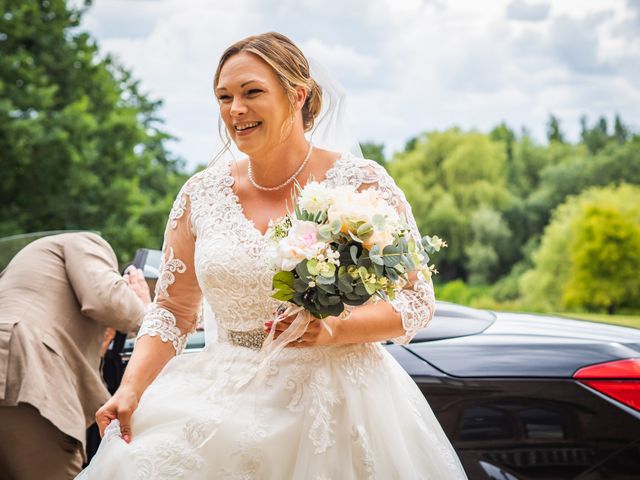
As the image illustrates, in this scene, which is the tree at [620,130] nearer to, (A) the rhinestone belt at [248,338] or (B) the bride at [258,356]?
(B) the bride at [258,356]

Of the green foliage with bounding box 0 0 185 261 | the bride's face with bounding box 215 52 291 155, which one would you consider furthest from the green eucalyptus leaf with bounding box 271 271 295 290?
the green foliage with bounding box 0 0 185 261

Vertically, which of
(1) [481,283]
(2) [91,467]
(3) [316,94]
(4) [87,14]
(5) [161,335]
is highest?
(4) [87,14]

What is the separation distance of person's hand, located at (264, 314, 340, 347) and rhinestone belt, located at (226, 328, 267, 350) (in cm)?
29

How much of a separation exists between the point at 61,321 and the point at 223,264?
1318mm

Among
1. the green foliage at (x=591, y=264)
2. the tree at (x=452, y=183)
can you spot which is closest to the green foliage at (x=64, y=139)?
the green foliage at (x=591, y=264)

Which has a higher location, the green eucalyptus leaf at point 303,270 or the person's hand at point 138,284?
the green eucalyptus leaf at point 303,270

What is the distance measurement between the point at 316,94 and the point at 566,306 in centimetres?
2925

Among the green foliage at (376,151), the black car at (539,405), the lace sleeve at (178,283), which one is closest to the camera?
the lace sleeve at (178,283)

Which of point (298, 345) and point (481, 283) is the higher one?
point (298, 345)

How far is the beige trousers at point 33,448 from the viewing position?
317 cm

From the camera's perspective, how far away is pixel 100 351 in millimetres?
3564

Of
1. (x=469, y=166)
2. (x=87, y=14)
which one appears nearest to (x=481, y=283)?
(x=469, y=166)

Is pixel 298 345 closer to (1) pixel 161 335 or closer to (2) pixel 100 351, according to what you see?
(1) pixel 161 335

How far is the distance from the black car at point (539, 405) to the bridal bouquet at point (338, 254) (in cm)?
111
